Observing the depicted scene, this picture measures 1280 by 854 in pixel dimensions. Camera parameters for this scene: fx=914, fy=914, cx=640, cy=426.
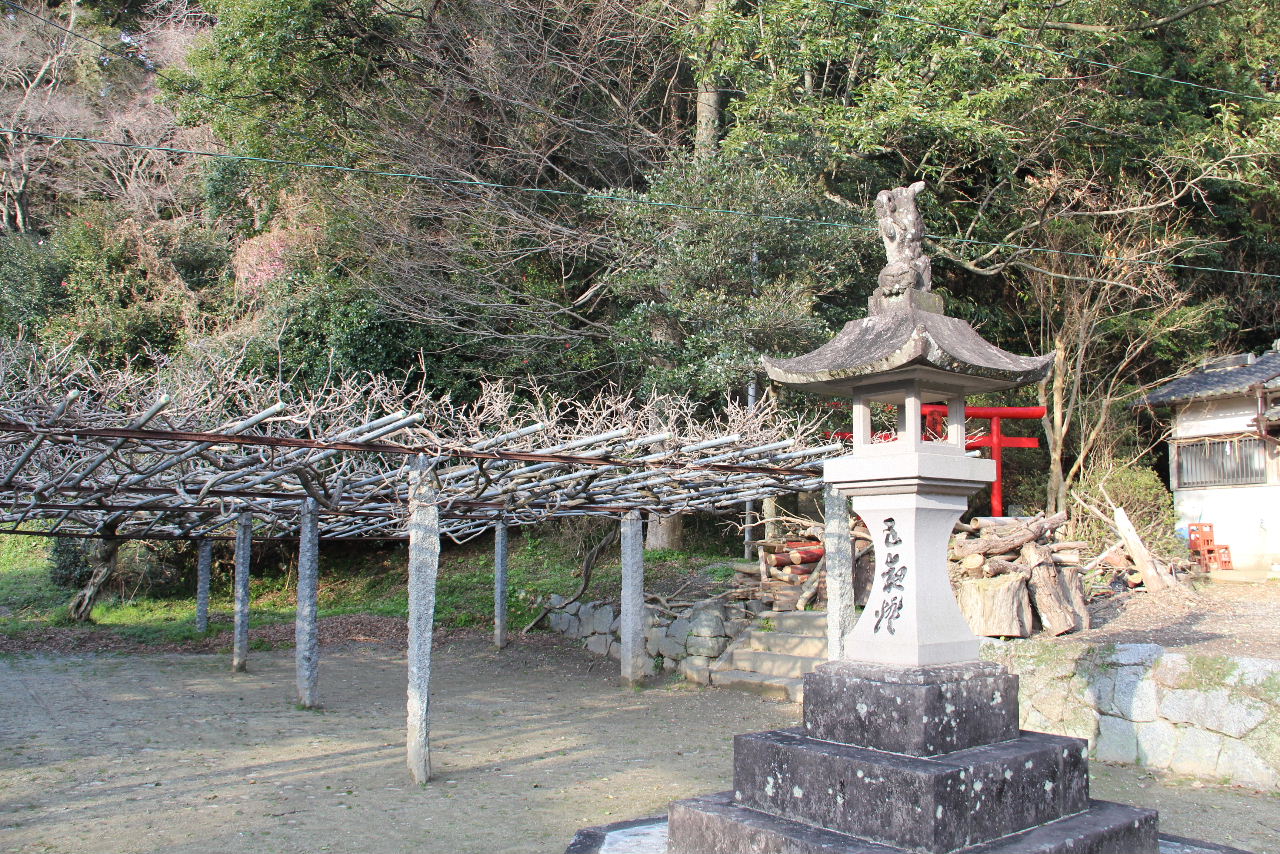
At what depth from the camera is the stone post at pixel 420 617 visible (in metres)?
6.82

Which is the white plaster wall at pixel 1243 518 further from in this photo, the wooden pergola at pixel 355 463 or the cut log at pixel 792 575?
the wooden pergola at pixel 355 463

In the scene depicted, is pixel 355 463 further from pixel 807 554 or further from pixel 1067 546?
pixel 1067 546

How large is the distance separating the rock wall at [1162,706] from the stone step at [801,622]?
9.54 ft

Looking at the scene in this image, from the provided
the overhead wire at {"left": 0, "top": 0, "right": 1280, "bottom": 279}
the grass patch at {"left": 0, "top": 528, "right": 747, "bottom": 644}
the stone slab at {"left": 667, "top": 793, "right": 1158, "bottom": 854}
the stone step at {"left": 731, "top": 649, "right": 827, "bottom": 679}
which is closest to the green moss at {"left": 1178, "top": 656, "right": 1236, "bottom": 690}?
the stone slab at {"left": 667, "top": 793, "right": 1158, "bottom": 854}

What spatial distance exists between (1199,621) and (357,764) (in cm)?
798

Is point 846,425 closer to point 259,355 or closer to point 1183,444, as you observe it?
point 1183,444

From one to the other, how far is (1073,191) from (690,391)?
6584mm

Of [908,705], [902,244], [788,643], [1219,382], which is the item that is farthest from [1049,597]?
[1219,382]

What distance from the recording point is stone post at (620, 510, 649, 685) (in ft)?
35.2

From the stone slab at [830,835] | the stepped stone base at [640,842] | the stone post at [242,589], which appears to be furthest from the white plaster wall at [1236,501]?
the stone post at [242,589]

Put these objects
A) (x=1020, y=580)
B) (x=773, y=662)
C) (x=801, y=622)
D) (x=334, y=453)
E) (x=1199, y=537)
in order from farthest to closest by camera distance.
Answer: (x=1199, y=537)
(x=801, y=622)
(x=773, y=662)
(x=1020, y=580)
(x=334, y=453)

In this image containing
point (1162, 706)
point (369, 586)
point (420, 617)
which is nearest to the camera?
point (420, 617)

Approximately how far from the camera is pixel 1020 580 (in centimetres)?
902

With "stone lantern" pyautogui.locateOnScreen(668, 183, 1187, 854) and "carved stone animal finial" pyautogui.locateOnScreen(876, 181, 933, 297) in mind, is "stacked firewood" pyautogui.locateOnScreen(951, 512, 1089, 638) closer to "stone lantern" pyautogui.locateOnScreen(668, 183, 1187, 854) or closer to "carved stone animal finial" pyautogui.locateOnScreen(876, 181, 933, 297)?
"stone lantern" pyautogui.locateOnScreen(668, 183, 1187, 854)
